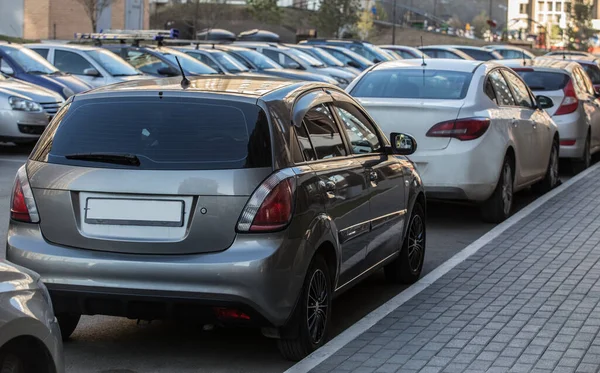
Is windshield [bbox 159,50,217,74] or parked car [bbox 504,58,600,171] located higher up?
windshield [bbox 159,50,217,74]

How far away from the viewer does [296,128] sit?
649 cm

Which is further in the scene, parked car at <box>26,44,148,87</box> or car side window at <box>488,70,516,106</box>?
parked car at <box>26,44,148,87</box>

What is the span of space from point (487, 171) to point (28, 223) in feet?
20.5

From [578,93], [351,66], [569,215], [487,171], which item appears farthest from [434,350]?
[351,66]

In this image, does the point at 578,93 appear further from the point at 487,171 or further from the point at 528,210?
the point at 487,171

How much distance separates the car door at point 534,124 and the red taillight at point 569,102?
292cm

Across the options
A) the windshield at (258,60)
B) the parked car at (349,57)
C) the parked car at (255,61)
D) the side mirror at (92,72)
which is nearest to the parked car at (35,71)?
the side mirror at (92,72)

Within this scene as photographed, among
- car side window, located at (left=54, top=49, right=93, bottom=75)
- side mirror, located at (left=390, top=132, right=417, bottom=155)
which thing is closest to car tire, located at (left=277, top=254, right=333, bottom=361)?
side mirror, located at (left=390, top=132, right=417, bottom=155)

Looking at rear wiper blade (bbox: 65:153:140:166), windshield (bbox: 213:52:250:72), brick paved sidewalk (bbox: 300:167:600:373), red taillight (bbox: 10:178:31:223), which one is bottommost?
brick paved sidewalk (bbox: 300:167:600:373)

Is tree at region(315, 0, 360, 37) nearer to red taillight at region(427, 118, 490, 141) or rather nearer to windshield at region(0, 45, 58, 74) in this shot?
windshield at region(0, 45, 58, 74)

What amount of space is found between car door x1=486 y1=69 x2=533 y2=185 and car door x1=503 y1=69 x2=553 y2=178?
0.11 m

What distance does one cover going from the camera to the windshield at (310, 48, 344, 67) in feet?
108

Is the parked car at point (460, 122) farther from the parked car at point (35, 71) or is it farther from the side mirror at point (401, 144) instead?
the parked car at point (35, 71)

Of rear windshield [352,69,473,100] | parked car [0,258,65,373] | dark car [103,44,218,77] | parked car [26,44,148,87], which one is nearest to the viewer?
parked car [0,258,65,373]
